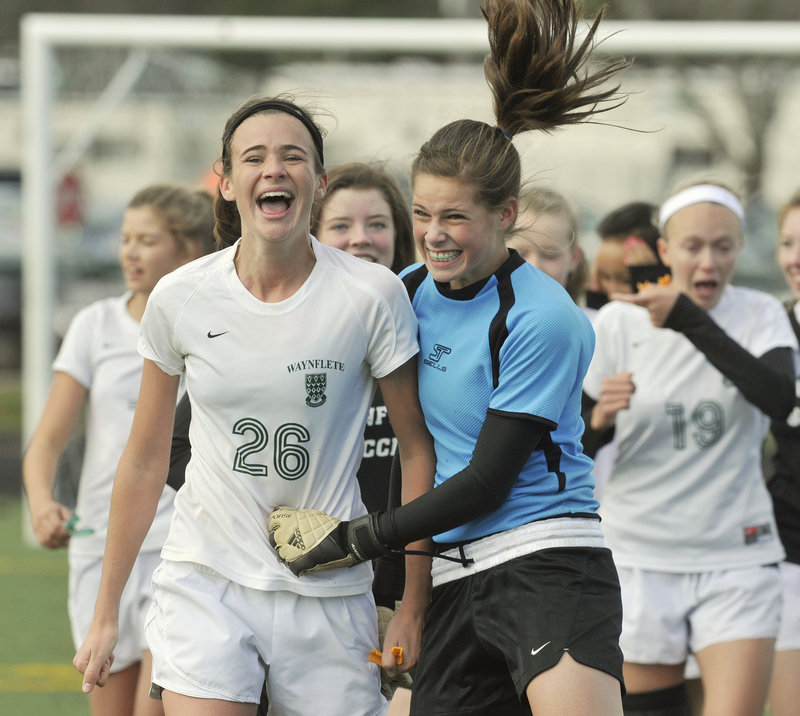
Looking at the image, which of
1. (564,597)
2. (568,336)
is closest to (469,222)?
(568,336)

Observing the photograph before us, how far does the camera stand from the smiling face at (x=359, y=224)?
3.93 m

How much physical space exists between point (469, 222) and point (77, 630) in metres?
2.44

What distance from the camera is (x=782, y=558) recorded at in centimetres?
421

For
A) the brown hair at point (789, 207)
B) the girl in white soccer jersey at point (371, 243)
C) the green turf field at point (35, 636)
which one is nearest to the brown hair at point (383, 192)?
the girl in white soccer jersey at point (371, 243)

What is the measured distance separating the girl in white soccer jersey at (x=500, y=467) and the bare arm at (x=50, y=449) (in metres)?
1.71

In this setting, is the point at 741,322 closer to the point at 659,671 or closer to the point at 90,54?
the point at 659,671

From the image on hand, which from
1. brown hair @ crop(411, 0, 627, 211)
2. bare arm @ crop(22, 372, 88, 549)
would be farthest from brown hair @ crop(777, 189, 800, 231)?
bare arm @ crop(22, 372, 88, 549)

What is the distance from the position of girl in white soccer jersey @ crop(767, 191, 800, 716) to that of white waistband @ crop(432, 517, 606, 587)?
1.56 meters

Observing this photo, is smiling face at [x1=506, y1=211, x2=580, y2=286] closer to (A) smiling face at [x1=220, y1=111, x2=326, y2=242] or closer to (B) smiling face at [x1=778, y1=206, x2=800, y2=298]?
(B) smiling face at [x1=778, y1=206, x2=800, y2=298]

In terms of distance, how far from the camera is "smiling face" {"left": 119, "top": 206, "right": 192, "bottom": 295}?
4.48 metres

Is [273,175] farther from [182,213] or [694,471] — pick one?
[694,471]

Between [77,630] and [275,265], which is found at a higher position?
[275,265]

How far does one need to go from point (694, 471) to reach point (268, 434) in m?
1.85

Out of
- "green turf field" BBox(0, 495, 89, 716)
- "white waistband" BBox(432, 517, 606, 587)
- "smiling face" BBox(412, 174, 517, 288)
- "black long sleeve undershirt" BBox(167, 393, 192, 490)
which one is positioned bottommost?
"green turf field" BBox(0, 495, 89, 716)
